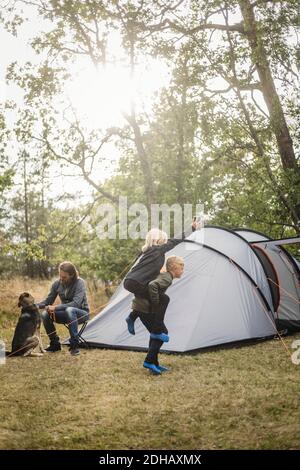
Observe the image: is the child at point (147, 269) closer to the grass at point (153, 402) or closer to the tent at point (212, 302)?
the grass at point (153, 402)

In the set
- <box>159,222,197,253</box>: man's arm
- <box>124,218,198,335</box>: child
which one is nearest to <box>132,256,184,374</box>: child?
<box>124,218,198,335</box>: child

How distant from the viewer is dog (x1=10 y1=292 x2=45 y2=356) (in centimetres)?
810

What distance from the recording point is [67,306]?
8.21 metres

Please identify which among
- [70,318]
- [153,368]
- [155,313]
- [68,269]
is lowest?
[153,368]

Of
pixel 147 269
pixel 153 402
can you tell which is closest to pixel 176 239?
pixel 147 269

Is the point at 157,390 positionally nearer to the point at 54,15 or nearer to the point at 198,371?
the point at 198,371

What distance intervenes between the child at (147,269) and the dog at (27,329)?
6.81 ft

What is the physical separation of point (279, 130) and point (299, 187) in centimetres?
162

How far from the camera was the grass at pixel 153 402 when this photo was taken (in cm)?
414

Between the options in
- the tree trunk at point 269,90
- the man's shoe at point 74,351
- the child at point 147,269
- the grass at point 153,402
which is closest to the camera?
the grass at point 153,402

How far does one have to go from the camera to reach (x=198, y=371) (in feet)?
21.5

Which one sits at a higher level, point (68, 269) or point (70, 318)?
point (68, 269)

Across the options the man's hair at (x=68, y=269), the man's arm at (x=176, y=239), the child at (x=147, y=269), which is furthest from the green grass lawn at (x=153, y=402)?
the man's arm at (x=176, y=239)

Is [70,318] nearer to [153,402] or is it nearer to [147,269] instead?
[147,269]
